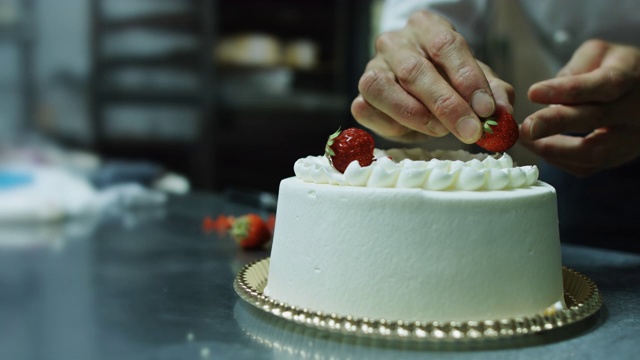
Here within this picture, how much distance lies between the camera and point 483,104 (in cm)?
106

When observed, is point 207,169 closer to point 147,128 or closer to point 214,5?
point 147,128

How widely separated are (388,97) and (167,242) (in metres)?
0.65

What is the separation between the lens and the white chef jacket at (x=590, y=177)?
1906 mm

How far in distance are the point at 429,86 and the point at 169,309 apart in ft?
1.72

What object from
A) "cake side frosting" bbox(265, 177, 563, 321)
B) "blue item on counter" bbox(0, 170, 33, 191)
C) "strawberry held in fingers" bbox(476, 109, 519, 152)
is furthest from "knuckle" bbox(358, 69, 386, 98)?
"blue item on counter" bbox(0, 170, 33, 191)

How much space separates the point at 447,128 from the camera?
3.65 ft

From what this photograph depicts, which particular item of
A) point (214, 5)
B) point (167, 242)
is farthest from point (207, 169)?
point (167, 242)

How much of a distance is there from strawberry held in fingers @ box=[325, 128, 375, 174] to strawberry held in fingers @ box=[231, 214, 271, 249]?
51 cm

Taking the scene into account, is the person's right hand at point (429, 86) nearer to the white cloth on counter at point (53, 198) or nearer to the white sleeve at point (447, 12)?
the white sleeve at point (447, 12)

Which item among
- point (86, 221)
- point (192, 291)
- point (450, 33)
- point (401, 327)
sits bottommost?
point (86, 221)

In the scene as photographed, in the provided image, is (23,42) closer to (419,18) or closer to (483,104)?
(419,18)

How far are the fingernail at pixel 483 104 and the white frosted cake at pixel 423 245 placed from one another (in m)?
0.14

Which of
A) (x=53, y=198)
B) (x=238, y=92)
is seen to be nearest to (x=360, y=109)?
(x=53, y=198)

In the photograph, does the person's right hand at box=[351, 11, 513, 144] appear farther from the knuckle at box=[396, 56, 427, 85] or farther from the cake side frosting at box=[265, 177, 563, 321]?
the cake side frosting at box=[265, 177, 563, 321]
